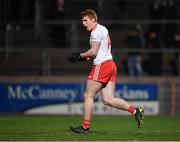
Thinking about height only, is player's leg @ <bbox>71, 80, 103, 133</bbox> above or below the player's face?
below

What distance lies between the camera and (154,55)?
895 inches

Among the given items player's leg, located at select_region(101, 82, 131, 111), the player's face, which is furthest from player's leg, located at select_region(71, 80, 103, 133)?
the player's face

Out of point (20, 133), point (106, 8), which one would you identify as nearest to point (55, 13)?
point (106, 8)

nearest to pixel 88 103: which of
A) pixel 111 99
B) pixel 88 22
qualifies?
pixel 111 99

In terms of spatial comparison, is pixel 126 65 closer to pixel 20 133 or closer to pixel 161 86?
pixel 161 86

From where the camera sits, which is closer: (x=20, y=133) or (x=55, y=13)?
(x=20, y=133)

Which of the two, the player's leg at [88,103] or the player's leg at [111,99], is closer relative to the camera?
the player's leg at [88,103]

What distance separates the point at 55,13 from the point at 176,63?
4.32m

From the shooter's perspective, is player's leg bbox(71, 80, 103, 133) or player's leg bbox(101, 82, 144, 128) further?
player's leg bbox(101, 82, 144, 128)

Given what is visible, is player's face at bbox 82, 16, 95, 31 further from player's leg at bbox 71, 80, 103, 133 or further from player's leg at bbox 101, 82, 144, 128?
player's leg at bbox 101, 82, 144, 128

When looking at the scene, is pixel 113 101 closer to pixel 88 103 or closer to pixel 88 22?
pixel 88 103

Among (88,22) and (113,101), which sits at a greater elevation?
(88,22)

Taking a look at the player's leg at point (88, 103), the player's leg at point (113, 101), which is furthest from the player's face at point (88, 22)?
the player's leg at point (113, 101)

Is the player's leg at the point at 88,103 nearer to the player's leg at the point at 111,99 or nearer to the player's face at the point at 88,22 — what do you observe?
the player's leg at the point at 111,99
